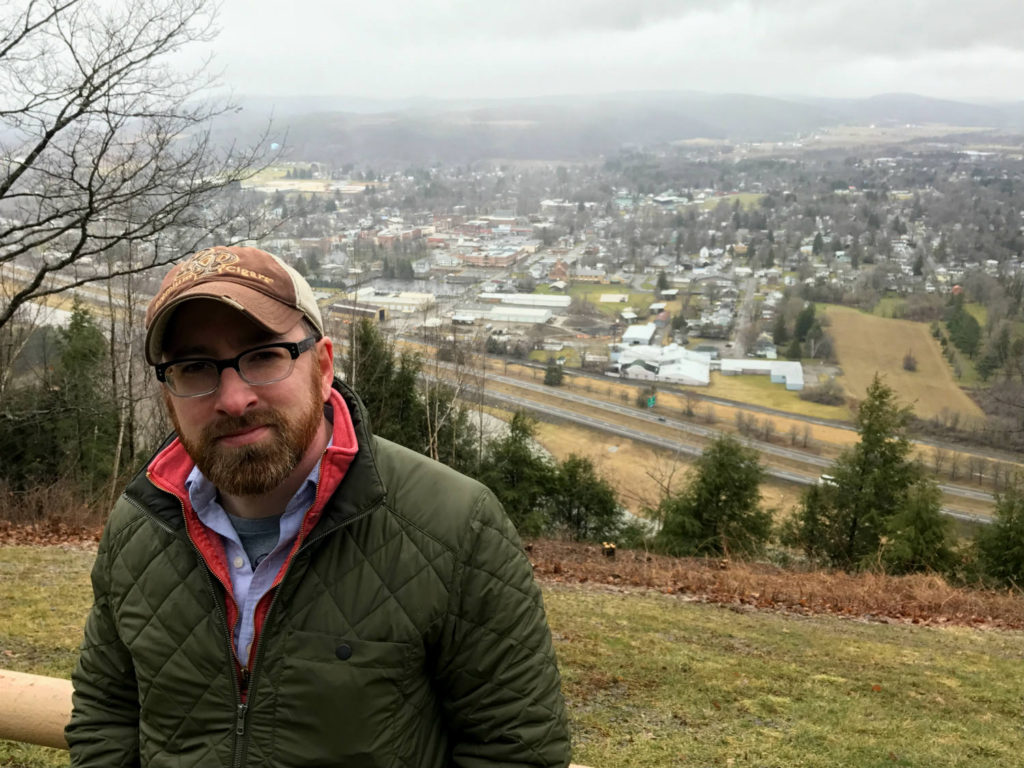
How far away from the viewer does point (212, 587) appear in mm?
1502

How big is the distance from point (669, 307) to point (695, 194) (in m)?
53.0

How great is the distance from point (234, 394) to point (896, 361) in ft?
162

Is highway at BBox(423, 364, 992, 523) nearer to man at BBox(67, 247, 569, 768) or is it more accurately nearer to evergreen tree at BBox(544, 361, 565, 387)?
evergreen tree at BBox(544, 361, 565, 387)

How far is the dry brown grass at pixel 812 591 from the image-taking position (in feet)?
28.8

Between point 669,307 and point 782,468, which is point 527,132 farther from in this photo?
point 782,468

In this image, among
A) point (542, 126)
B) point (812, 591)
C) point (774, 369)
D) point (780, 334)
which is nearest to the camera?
point (812, 591)

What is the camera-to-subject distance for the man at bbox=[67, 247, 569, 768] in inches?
55.5

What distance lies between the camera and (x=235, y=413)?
1.40 meters

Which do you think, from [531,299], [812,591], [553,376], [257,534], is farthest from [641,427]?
[257,534]

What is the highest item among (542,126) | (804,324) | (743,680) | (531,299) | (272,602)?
(542,126)

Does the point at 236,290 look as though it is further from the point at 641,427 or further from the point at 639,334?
the point at 639,334

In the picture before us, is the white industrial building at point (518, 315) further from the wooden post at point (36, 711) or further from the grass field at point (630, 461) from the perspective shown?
the wooden post at point (36, 711)

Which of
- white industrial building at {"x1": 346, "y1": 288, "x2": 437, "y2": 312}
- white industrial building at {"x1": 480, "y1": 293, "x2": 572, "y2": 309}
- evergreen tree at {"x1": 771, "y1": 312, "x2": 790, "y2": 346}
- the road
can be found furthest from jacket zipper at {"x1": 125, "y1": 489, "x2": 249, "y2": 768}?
evergreen tree at {"x1": 771, "y1": 312, "x2": 790, "y2": 346}

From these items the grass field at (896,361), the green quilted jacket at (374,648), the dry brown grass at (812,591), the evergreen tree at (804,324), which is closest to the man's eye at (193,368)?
the green quilted jacket at (374,648)
